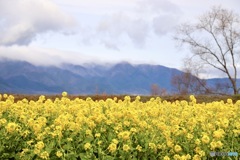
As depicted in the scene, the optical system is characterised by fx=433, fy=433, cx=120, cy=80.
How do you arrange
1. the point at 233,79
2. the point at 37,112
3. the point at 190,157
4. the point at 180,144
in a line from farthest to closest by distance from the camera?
the point at 233,79 → the point at 37,112 → the point at 180,144 → the point at 190,157

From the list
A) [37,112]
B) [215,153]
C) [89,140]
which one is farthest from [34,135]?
[215,153]

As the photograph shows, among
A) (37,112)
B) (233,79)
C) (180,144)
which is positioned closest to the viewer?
(180,144)

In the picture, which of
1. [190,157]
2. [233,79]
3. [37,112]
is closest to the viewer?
[190,157]

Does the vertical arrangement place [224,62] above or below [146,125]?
above

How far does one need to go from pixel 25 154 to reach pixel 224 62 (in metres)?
29.7

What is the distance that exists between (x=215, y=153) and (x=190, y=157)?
1.38 feet

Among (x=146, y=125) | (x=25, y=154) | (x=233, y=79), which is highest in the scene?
(x=233, y=79)

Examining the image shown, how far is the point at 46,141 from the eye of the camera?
699 centimetres

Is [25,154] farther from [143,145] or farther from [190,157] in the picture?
[190,157]

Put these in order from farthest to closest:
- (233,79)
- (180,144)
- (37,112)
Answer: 1. (233,79)
2. (37,112)
3. (180,144)

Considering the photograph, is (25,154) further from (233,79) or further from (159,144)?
(233,79)

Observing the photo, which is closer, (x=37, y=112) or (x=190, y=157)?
(x=190, y=157)

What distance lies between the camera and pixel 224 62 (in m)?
34.7

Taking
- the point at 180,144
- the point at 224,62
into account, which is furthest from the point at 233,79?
the point at 180,144
